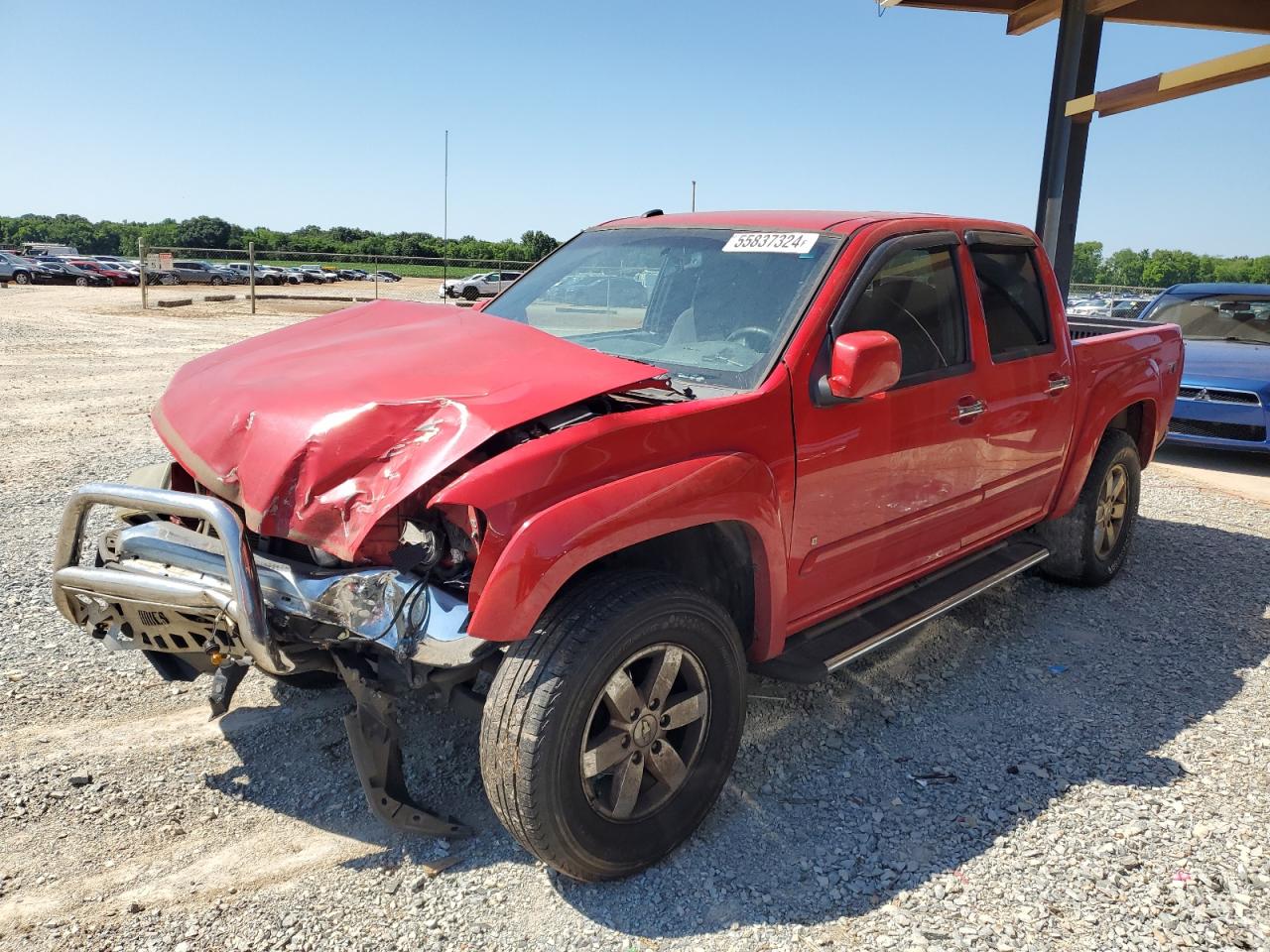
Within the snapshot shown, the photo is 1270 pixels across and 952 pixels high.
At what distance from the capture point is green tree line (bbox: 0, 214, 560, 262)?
217ft

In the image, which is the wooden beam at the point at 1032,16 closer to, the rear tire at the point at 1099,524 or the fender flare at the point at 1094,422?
the fender flare at the point at 1094,422

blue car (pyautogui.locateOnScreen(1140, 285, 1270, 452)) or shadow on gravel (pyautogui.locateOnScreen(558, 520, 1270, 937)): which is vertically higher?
blue car (pyautogui.locateOnScreen(1140, 285, 1270, 452))

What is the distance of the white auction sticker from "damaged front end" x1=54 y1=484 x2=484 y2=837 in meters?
1.73

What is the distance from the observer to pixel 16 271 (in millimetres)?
41219

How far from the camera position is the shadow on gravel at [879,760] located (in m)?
2.69

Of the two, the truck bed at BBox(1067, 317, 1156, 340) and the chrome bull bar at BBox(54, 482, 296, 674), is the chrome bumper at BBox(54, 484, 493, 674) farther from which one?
the truck bed at BBox(1067, 317, 1156, 340)

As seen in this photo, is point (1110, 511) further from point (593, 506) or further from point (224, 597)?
point (224, 597)

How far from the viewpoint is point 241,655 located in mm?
2525

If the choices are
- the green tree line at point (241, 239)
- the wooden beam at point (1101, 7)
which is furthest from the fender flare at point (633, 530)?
the green tree line at point (241, 239)

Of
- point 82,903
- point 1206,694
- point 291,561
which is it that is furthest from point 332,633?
point 1206,694

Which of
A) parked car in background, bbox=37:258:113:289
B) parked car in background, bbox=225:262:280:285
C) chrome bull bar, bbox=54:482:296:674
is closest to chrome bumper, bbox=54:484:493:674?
chrome bull bar, bbox=54:482:296:674

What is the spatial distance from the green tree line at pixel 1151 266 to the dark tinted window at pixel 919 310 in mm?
97747

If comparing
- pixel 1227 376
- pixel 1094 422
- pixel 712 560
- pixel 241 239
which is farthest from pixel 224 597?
pixel 241 239

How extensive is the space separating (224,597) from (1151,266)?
406ft
